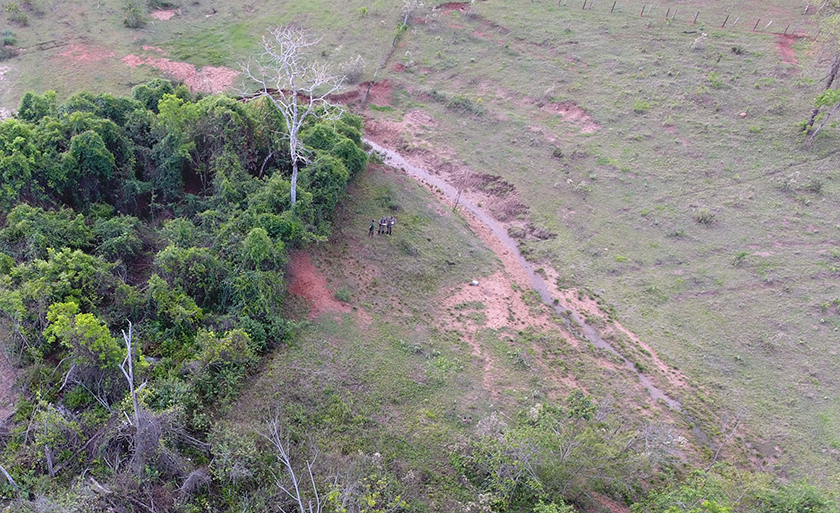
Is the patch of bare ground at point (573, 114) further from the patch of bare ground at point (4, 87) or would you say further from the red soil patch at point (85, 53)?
the patch of bare ground at point (4, 87)

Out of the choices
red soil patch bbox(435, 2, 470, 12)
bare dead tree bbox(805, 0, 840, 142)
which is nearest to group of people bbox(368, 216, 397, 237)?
bare dead tree bbox(805, 0, 840, 142)

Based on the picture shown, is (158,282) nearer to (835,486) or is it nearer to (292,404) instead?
(292,404)

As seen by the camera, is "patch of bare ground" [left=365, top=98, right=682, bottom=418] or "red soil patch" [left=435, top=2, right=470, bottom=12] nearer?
"patch of bare ground" [left=365, top=98, right=682, bottom=418]

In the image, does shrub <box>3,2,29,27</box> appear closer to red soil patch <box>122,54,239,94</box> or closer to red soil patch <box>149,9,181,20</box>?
red soil patch <box>149,9,181,20</box>

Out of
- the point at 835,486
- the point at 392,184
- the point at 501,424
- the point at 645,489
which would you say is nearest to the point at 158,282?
the point at 501,424

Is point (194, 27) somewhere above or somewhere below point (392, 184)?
above

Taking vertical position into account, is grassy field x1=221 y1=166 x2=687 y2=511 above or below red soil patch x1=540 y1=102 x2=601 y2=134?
below

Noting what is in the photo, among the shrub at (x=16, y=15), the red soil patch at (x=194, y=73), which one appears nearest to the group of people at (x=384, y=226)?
the red soil patch at (x=194, y=73)

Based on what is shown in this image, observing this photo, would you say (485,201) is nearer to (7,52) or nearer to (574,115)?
(574,115)
